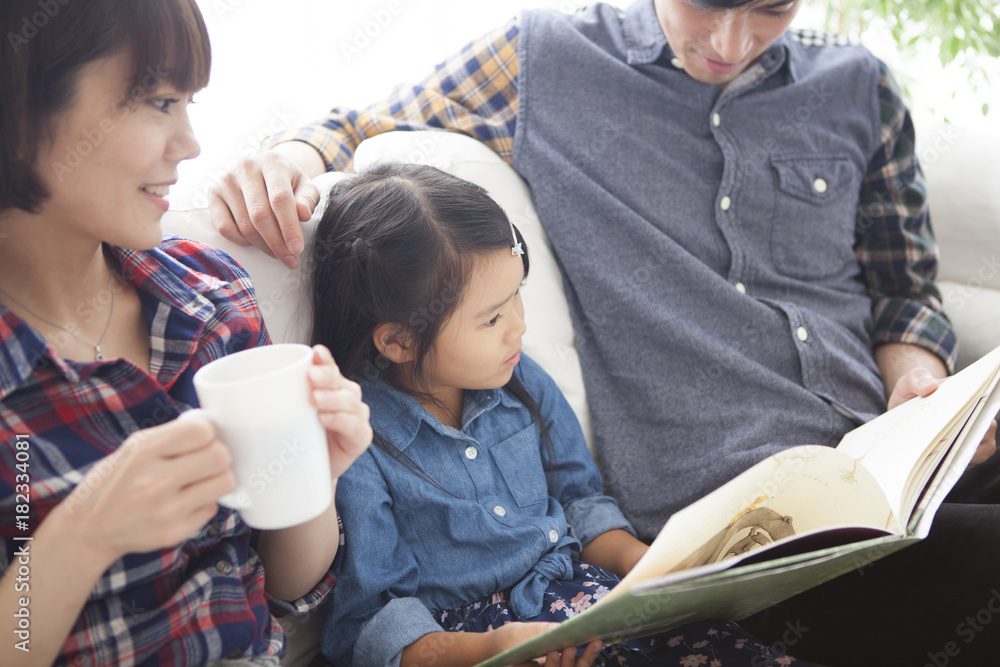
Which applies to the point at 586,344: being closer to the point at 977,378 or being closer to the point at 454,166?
the point at 454,166

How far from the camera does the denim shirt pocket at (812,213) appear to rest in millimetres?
1351

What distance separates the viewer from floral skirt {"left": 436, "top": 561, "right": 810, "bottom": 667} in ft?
3.04

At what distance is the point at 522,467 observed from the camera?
109 cm

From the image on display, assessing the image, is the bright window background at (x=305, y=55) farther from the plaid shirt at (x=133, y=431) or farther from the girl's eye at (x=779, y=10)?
the girl's eye at (x=779, y=10)

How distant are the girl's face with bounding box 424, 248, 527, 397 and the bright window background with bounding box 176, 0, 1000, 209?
63cm

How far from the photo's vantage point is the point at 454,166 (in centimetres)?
128

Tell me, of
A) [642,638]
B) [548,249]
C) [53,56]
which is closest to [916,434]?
[642,638]

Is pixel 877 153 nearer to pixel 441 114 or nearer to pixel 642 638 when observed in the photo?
pixel 441 114

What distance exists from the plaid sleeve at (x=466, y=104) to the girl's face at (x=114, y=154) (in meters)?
0.64

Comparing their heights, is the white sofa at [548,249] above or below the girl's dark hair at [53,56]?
below

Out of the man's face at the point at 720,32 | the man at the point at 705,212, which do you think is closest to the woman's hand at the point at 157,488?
the man at the point at 705,212

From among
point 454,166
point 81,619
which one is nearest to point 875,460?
point 454,166

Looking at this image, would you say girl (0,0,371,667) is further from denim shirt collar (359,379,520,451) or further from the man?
the man

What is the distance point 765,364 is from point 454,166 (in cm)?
63
